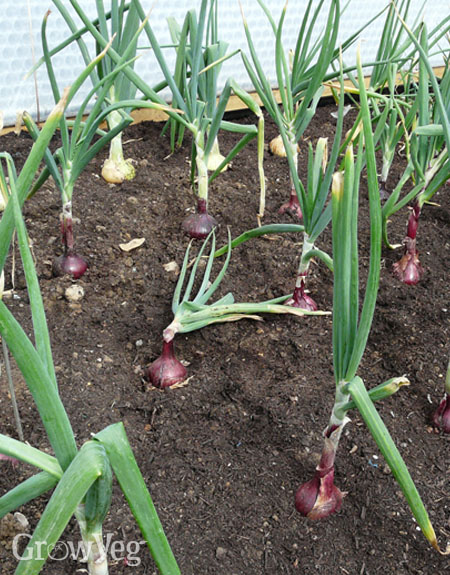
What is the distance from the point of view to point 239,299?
59.9 inches

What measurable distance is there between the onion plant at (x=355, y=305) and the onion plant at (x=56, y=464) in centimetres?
31

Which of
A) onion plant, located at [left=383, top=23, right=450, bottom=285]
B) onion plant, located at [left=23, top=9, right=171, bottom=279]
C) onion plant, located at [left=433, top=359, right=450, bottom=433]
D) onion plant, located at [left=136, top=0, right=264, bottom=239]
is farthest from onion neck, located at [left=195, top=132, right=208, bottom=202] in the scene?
onion plant, located at [left=433, top=359, right=450, bottom=433]

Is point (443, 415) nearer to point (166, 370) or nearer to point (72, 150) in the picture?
point (166, 370)

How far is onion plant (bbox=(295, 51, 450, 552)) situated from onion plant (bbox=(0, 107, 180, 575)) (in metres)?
0.31

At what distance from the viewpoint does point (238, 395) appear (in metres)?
1.26

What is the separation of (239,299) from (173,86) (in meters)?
0.55

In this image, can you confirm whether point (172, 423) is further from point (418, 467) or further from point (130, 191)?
point (130, 191)

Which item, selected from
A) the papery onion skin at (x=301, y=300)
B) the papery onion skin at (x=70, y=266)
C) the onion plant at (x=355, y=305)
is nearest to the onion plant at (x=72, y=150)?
the papery onion skin at (x=70, y=266)

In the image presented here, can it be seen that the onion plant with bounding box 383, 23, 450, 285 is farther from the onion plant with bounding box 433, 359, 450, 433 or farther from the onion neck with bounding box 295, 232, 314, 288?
the onion plant with bounding box 433, 359, 450, 433

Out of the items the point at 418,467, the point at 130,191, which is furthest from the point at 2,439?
the point at 130,191

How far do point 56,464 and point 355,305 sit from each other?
→ 17.3 inches

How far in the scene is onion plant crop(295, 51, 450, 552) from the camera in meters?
0.75

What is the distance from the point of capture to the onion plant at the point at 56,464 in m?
0.55

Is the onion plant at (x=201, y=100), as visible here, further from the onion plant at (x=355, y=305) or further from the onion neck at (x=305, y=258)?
the onion plant at (x=355, y=305)
